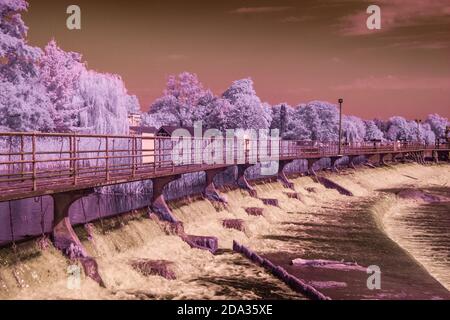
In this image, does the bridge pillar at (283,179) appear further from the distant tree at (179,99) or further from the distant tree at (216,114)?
the distant tree at (179,99)

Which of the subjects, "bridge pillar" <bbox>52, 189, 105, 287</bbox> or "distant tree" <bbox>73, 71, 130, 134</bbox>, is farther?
"distant tree" <bbox>73, 71, 130, 134</bbox>

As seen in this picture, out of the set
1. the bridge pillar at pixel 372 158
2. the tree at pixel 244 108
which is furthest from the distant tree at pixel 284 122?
the tree at pixel 244 108

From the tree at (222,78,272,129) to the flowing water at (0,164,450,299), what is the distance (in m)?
38.0

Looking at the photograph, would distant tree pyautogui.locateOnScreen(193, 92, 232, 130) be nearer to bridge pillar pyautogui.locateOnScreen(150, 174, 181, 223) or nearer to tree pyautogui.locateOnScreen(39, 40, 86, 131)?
tree pyautogui.locateOnScreen(39, 40, 86, 131)

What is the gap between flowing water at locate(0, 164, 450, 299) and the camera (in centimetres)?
1397

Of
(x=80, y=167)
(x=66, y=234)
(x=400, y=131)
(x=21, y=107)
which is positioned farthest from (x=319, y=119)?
(x=66, y=234)

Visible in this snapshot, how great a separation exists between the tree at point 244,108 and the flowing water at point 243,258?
38023mm

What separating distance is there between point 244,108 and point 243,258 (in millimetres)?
53148

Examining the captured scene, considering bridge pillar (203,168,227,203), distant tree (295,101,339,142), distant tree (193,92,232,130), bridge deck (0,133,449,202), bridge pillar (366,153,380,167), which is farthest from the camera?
distant tree (295,101,339,142)

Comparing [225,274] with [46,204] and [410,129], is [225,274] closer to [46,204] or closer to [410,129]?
[46,204]

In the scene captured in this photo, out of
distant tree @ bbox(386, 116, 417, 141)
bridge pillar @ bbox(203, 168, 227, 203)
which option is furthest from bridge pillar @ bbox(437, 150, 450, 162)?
bridge pillar @ bbox(203, 168, 227, 203)

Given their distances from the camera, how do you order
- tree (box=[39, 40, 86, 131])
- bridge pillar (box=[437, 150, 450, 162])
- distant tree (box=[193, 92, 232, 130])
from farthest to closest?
bridge pillar (box=[437, 150, 450, 162]) → distant tree (box=[193, 92, 232, 130]) → tree (box=[39, 40, 86, 131])

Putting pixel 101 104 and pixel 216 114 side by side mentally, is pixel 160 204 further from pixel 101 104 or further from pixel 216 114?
pixel 216 114

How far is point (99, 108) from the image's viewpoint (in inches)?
1802
